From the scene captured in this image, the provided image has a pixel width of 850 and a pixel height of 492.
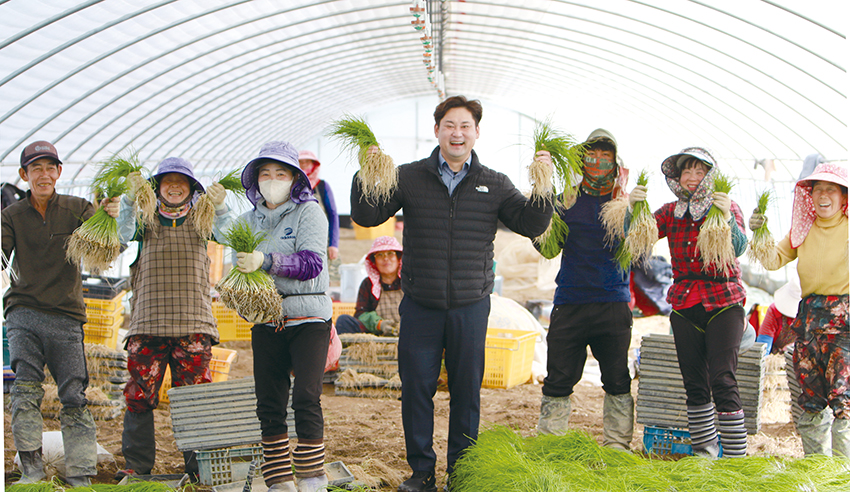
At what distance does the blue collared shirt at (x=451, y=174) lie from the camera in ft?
10.6

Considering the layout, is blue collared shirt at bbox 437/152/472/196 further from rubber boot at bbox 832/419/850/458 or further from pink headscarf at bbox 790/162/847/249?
rubber boot at bbox 832/419/850/458

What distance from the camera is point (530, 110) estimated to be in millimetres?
20609

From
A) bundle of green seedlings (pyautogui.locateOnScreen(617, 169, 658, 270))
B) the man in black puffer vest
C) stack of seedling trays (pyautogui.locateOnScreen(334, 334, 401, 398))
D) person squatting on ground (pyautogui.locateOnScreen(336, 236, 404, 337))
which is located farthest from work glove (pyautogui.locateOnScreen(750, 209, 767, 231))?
stack of seedling trays (pyautogui.locateOnScreen(334, 334, 401, 398))

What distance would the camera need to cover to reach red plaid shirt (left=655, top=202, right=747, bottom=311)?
11.1 feet

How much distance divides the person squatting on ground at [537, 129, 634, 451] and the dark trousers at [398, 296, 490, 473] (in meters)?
0.61

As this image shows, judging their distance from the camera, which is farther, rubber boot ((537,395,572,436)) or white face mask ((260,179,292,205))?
rubber boot ((537,395,572,436))

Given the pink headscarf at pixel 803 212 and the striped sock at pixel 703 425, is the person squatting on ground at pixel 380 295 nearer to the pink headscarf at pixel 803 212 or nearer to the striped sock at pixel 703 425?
the striped sock at pixel 703 425

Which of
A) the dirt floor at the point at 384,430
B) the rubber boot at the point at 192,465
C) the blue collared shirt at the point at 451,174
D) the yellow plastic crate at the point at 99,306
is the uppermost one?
the blue collared shirt at the point at 451,174

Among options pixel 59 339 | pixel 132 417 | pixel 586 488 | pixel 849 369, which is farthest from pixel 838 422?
pixel 59 339

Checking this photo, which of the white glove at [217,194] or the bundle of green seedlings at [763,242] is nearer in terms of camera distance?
the white glove at [217,194]

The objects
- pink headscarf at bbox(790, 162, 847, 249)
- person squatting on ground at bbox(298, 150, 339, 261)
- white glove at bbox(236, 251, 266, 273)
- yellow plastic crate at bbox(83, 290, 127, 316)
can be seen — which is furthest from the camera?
yellow plastic crate at bbox(83, 290, 127, 316)

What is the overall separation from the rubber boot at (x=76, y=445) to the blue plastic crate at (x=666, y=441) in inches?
121

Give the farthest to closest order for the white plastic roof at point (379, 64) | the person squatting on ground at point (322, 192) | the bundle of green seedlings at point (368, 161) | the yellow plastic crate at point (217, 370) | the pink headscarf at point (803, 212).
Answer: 1. the white plastic roof at point (379, 64)
2. the yellow plastic crate at point (217, 370)
3. the person squatting on ground at point (322, 192)
4. the pink headscarf at point (803, 212)
5. the bundle of green seedlings at point (368, 161)

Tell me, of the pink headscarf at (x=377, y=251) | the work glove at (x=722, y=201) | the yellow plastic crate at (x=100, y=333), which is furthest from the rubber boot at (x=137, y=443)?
the work glove at (x=722, y=201)
